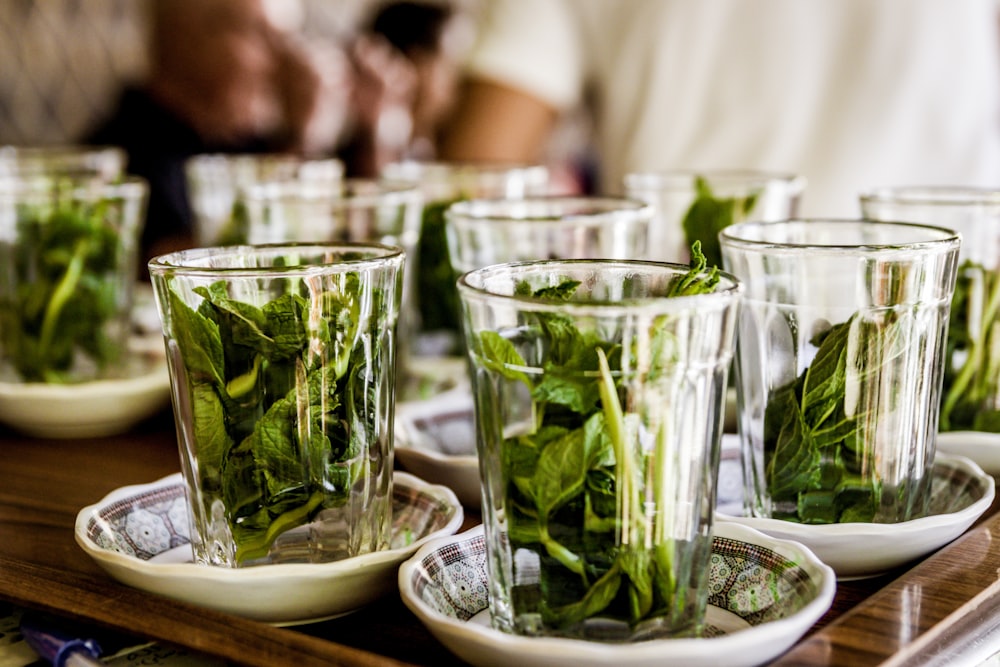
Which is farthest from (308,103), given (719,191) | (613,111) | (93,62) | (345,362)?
(345,362)

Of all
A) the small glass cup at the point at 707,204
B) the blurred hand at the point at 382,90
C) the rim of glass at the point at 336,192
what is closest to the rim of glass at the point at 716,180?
the small glass cup at the point at 707,204

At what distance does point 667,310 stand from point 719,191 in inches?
21.8

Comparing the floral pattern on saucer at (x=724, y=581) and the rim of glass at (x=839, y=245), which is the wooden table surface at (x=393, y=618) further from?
the rim of glass at (x=839, y=245)

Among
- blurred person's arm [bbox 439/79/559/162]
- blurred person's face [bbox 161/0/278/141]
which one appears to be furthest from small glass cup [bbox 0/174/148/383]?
blurred person's face [bbox 161/0/278/141]

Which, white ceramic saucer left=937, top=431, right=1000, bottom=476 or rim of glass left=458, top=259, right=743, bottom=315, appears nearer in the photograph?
rim of glass left=458, top=259, right=743, bottom=315

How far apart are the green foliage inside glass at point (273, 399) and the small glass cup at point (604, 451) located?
11 centimetres

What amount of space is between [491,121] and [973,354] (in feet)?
4.11

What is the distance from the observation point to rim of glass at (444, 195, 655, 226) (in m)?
0.91

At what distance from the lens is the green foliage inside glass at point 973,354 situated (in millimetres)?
833

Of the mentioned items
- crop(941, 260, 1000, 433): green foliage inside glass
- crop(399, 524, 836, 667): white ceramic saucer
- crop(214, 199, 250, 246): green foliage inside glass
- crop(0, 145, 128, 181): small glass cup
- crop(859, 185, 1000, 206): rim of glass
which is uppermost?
crop(0, 145, 128, 181): small glass cup

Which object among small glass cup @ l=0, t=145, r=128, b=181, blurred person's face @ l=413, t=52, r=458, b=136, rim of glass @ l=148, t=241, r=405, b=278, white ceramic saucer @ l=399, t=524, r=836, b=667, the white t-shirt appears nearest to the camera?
white ceramic saucer @ l=399, t=524, r=836, b=667

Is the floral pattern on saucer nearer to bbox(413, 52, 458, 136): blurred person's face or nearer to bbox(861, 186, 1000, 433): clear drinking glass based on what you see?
bbox(861, 186, 1000, 433): clear drinking glass

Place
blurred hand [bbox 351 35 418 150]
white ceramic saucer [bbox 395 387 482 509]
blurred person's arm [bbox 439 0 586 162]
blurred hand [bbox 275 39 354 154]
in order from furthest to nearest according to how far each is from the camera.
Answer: blurred hand [bbox 351 35 418 150]
blurred hand [bbox 275 39 354 154]
blurred person's arm [bbox 439 0 586 162]
white ceramic saucer [bbox 395 387 482 509]

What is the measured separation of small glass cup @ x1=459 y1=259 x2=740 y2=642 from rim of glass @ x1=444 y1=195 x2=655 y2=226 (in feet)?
1.14
